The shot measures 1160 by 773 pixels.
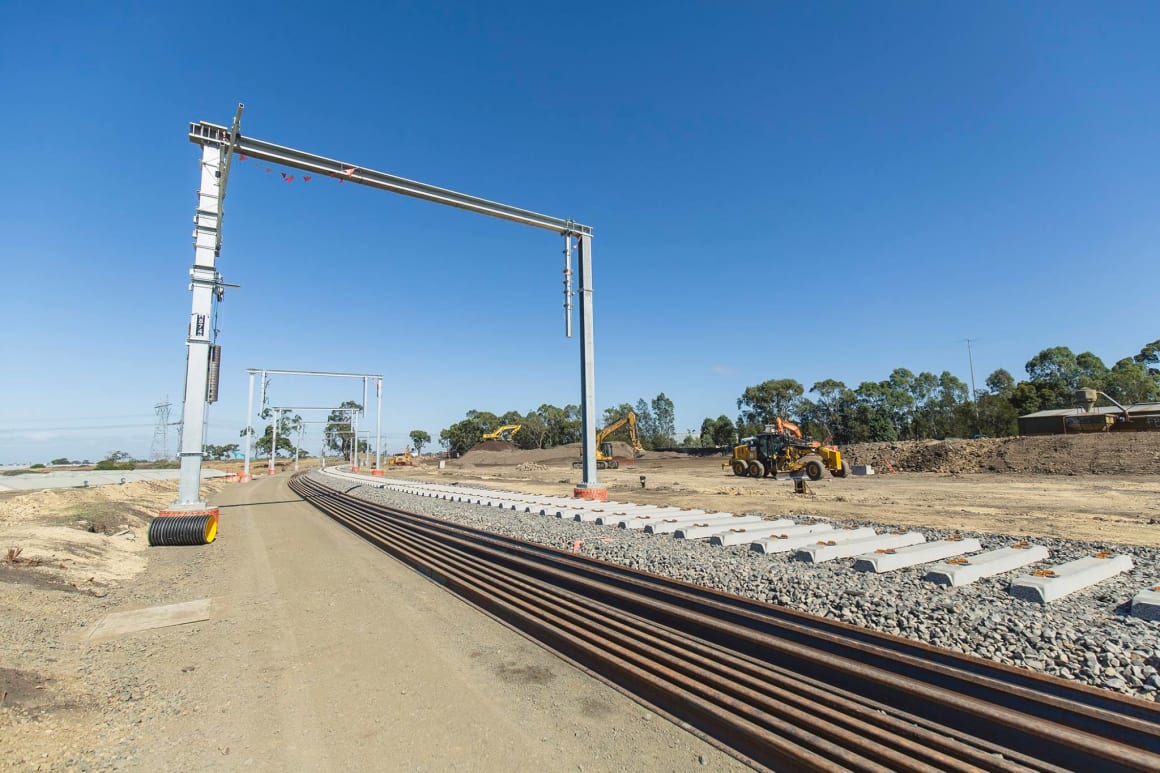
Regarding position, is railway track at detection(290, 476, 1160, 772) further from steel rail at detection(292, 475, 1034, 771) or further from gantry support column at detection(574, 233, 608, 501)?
gantry support column at detection(574, 233, 608, 501)

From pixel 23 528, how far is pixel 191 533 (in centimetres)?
290

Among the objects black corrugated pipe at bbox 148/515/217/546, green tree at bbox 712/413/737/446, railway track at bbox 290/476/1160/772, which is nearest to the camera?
railway track at bbox 290/476/1160/772

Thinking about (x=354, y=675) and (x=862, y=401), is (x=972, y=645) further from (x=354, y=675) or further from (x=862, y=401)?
(x=862, y=401)

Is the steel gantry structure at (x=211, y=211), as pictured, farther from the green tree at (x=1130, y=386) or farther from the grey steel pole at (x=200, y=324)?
the green tree at (x=1130, y=386)

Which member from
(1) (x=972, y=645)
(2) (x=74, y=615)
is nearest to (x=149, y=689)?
(2) (x=74, y=615)

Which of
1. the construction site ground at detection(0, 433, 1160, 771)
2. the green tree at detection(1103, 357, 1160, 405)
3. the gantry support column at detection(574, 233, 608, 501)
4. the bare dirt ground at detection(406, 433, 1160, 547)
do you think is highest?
the green tree at detection(1103, 357, 1160, 405)

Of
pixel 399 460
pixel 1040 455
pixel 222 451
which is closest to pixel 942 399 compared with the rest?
pixel 1040 455

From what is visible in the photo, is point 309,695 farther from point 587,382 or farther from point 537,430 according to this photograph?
point 537,430

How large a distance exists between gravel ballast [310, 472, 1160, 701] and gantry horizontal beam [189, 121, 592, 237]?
9785 millimetres

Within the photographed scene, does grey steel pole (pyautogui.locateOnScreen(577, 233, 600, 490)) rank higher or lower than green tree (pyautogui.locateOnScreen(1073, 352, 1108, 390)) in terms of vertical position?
lower

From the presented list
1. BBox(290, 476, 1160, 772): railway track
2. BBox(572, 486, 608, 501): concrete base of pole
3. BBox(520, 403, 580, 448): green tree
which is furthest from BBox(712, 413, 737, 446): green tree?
BBox(290, 476, 1160, 772): railway track

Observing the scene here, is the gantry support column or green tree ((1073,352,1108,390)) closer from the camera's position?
the gantry support column

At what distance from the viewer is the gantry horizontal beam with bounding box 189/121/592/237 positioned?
39.1ft

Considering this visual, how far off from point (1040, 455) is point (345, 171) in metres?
36.3
